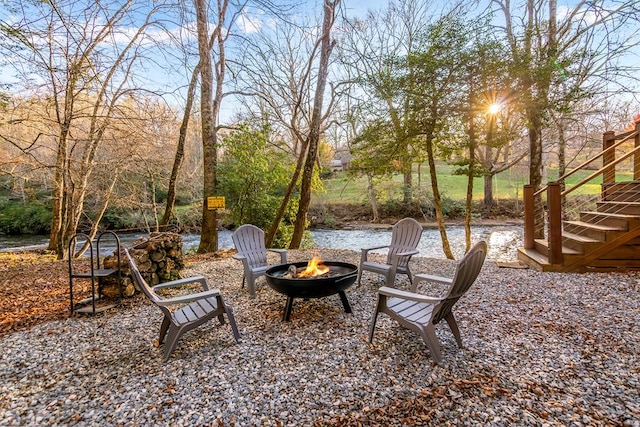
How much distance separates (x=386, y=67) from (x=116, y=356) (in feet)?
19.6

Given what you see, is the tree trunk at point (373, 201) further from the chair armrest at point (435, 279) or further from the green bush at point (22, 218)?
the green bush at point (22, 218)

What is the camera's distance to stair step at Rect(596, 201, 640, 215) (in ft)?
13.7

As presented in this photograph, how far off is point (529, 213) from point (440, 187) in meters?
10.7

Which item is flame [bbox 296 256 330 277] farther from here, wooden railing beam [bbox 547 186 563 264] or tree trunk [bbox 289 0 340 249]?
tree trunk [bbox 289 0 340 249]

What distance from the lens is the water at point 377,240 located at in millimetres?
8867

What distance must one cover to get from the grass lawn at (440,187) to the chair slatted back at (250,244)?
28.7 feet

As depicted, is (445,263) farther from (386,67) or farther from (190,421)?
(190,421)

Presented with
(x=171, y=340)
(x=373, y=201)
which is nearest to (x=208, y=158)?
(x=171, y=340)

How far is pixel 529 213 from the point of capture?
16.8ft

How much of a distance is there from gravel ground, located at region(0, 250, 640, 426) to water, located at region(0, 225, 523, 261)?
567 cm

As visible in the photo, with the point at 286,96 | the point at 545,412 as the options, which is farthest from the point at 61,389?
the point at 286,96

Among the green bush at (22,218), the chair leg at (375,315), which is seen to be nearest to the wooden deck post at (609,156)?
the chair leg at (375,315)

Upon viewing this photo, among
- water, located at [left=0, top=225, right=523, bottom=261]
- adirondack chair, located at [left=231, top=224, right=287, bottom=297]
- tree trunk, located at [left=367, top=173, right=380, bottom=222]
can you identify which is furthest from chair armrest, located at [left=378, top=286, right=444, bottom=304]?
tree trunk, located at [left=367, top=173, right=380, bottom=222]

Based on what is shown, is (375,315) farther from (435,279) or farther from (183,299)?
(183,299)
